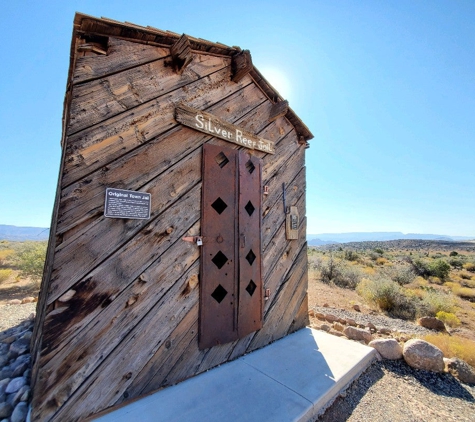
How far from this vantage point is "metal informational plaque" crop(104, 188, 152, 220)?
213 centimetres

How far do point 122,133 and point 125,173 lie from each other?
Answer: 0.39m

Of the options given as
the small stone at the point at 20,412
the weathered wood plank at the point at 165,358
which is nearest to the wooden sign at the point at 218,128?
the weathered wood plank at the point at 165,358

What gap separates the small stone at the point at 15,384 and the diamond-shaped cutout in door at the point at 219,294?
6.74 ft

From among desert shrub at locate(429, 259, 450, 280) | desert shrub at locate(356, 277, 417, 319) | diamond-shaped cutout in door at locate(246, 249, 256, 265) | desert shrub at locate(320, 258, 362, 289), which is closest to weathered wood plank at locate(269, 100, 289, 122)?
diamond-shaped cutout in door at locate(246, 249, 256, 265)

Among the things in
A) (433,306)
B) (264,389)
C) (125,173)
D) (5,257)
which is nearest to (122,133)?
(125,173)

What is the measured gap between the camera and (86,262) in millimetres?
1996

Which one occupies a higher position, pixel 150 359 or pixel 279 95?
pixel 279 95

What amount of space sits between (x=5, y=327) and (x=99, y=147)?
188 inches

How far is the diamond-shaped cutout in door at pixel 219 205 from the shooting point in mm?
2952

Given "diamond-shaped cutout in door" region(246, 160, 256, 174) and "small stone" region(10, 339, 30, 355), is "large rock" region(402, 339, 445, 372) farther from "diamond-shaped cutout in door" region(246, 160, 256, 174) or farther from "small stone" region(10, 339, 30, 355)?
"small stone" region(10, 339, 30, 355)

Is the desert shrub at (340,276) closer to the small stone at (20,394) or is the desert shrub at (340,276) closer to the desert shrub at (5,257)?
the small stone at (20,394)

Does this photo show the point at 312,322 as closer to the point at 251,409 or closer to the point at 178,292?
the point at 251,409

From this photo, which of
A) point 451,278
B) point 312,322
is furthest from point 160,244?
point 451,278

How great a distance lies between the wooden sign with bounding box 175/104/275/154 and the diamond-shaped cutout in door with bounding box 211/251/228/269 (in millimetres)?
1536
